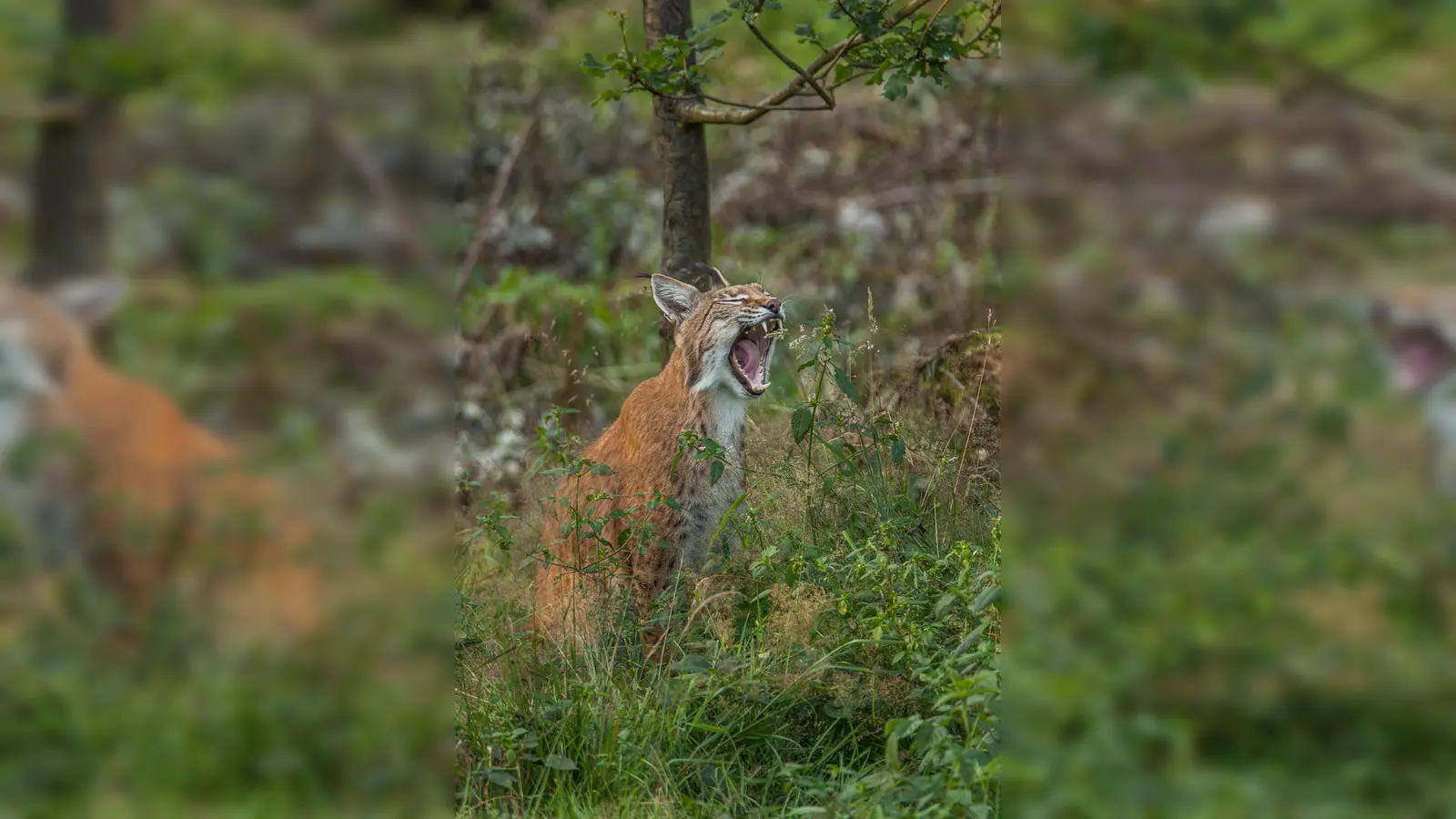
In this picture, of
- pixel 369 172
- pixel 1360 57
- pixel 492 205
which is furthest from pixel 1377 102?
pixel 492 205

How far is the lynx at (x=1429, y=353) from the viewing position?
286cm

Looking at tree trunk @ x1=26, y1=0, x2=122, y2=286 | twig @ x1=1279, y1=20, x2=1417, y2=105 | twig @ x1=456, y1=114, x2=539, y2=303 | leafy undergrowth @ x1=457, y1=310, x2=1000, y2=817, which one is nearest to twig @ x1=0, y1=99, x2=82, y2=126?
tree trunk @ x1=26, y1=0, x2=122, y2=286

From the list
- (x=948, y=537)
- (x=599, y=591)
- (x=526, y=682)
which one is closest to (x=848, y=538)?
(x=948, y=537)

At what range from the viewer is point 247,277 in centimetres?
145

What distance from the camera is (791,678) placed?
331cm

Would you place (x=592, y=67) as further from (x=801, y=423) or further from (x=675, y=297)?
(x=801, y=423)

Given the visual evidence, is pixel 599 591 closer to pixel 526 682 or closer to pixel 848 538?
pixel 526 682

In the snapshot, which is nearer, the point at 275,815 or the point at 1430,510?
the point at 275,815

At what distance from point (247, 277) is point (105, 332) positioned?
0.20 metres

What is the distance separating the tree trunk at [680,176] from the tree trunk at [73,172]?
3.03m

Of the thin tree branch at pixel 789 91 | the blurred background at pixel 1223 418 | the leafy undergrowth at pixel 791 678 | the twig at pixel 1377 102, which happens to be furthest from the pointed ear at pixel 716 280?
the twig at pixel 1377 102

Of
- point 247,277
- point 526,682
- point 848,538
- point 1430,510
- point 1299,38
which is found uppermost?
point 1299,38

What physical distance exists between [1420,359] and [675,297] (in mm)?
2131

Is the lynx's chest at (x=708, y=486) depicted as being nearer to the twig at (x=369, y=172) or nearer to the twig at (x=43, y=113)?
the twig at (x=369, y=172)
